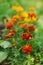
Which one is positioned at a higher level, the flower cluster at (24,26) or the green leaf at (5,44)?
the flower cluster at (24,26)

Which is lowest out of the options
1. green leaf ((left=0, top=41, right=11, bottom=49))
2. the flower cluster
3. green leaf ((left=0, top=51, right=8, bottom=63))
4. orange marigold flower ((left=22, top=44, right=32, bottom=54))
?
green leaf ((left=0, top=51, right=8, bottom=63))

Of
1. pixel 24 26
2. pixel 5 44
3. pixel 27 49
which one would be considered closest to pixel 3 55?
pixel 5 44

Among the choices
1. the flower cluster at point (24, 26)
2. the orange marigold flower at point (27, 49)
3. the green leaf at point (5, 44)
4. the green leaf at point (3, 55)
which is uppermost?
the flower cluster at point (24, 26)

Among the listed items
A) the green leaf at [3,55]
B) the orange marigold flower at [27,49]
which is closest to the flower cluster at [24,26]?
the orange marigold flower at [27,49]

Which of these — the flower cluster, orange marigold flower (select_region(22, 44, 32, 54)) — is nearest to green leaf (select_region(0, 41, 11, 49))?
the flower cluster

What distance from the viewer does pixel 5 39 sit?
382 centimetres

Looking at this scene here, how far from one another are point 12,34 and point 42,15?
235cm

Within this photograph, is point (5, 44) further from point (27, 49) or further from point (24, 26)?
point (24, 26)

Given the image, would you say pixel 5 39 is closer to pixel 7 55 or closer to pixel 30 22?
pixel 7 55

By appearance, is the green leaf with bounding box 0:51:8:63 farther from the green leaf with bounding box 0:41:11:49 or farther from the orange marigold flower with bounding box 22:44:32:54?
the orange marigold flower with bounding box 22:44:32:54

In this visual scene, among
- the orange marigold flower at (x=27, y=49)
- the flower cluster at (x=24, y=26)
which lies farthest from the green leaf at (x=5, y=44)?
the orange marigold flower at (x=27, y=49)

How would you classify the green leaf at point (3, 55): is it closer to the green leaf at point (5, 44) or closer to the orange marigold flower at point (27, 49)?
the green leaf at point (5, 44)

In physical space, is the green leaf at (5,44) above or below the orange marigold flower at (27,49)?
above

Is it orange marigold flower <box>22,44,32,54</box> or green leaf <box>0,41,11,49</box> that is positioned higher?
green leaf <box>0,41,11,49</box>
